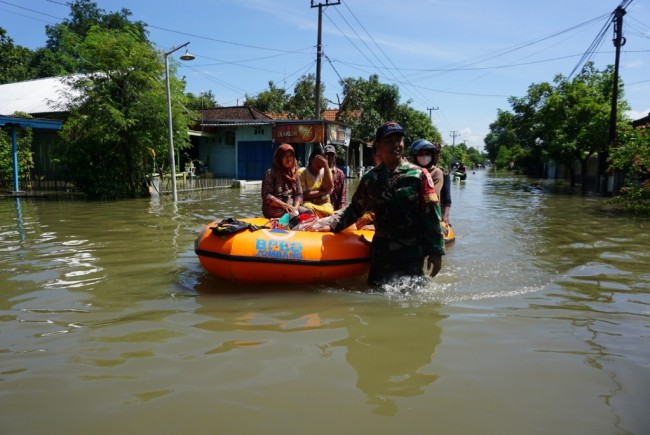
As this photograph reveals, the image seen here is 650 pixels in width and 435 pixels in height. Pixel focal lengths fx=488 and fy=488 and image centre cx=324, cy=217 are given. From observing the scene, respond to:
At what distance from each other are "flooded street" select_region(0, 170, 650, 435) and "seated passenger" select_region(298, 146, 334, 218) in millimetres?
1746

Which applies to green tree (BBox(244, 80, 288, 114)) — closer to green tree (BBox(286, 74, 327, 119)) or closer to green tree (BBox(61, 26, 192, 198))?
green tree (BBox(286, 74, 327, 119))

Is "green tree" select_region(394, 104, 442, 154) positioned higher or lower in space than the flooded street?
higher

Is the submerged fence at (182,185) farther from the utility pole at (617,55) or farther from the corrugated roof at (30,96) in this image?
the utility pole at (617,55)

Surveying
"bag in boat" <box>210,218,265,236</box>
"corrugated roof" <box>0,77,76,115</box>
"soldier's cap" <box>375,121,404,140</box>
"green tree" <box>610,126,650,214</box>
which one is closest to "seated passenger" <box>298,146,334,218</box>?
"bag in boat" <box>210,218,265,236</box>

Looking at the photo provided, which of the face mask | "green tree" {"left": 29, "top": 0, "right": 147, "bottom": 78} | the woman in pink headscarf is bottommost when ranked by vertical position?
the woman in pink headscarf

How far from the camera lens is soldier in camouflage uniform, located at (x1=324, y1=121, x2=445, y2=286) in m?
4.08

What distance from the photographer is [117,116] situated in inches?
579

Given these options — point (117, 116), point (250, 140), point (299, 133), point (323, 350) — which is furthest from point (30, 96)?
point (323, 350)

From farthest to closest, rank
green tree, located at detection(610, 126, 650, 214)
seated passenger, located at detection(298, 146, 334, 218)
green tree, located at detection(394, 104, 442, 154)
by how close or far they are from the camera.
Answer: green tree, located at detection(394, 104, 442, 154), green tree, located at detection(610, 126, 650, 214), seated passenger, located at detection(298, 146, 334, 218)

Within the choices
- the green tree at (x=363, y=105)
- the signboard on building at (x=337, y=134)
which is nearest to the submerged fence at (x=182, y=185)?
the signboard on building at (x=337, y=134)

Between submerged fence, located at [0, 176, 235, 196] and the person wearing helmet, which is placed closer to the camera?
the person wearing helmet

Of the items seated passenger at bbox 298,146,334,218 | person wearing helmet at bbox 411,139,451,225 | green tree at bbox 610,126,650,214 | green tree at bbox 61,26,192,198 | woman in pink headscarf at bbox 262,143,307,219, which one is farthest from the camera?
green tree at bbox 61,26,192,198

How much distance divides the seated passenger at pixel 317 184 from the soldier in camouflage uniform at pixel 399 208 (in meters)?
2.22

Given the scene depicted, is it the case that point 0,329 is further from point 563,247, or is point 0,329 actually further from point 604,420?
point 563,247
